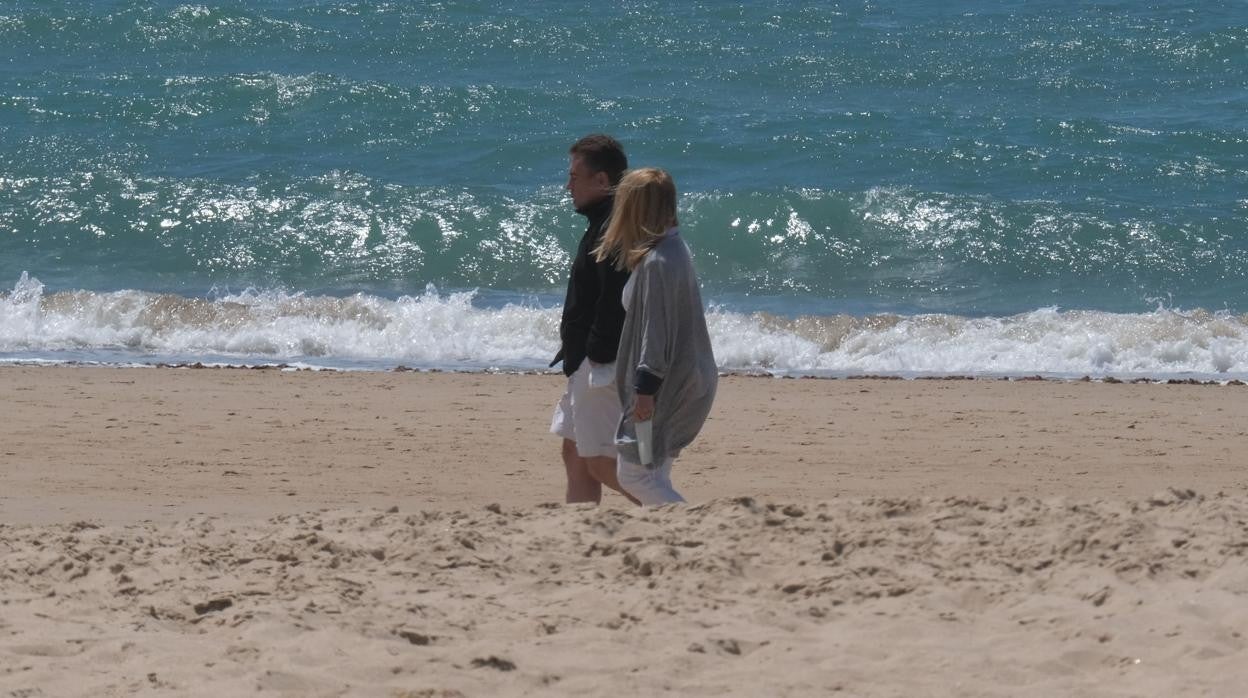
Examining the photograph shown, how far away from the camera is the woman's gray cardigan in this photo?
16.9 feet

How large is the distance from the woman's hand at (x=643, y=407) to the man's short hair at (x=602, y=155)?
30.2 inches

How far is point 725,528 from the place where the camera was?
5.16 metres

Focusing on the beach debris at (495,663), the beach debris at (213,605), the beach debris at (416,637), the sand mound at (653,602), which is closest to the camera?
the sand mound at (653,602)

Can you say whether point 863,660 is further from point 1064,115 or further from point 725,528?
point 1064,115

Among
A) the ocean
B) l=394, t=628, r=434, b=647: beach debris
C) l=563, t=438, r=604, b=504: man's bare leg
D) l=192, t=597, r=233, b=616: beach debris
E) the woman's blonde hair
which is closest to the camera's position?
l=394, t=628, r=434, b=647: beach debris

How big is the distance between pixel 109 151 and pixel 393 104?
3.59m

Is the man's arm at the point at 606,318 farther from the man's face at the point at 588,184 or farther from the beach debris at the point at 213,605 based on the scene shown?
the beach debris at the point at 213,605

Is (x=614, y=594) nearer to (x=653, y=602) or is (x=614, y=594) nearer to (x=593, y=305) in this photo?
(x=653, y=602)

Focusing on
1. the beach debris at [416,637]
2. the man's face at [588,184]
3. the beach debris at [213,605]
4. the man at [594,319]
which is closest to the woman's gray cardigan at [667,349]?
the man at [594,319]

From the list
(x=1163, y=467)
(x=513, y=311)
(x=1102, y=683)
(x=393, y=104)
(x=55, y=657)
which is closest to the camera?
(x=1102, y=683)

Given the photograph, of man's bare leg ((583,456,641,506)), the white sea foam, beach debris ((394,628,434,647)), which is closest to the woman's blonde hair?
man's bare leg ((583,456,641,506))

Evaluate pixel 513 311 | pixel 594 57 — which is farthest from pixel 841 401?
pixel 594 57

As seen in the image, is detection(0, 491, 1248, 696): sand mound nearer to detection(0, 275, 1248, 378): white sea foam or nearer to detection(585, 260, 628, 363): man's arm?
detection(585, 260, 628, 363): man's arm

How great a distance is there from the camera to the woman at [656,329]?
5141 mm
